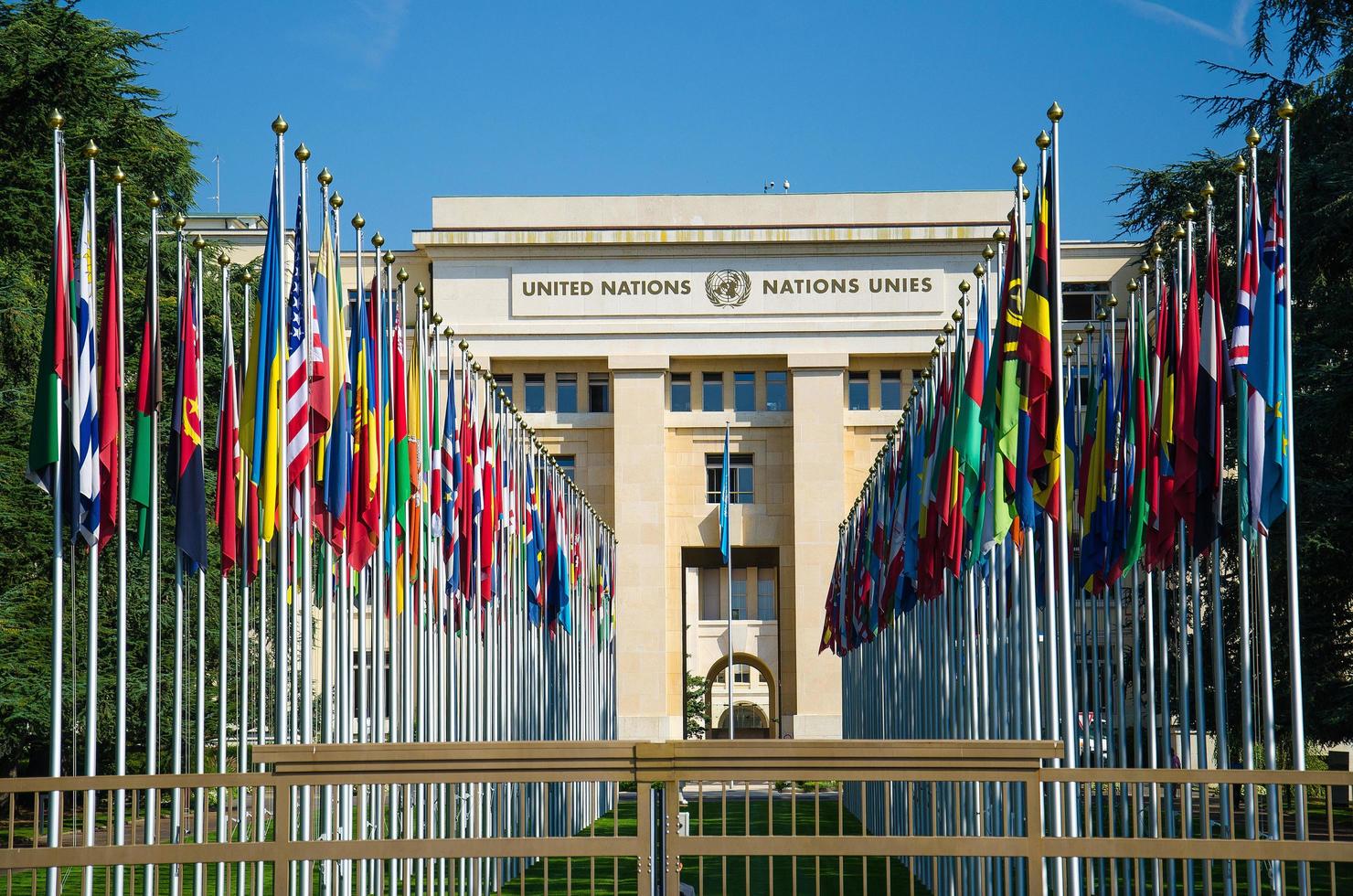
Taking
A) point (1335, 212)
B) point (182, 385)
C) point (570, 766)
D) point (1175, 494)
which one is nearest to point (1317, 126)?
point (1335, 212)

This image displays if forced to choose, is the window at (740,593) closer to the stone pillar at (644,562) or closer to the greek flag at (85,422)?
the stone pillar at (644,562)

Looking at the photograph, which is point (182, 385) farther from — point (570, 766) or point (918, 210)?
Result: point (918, 210)

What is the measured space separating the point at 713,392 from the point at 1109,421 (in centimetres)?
4965

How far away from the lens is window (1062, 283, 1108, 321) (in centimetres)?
7081

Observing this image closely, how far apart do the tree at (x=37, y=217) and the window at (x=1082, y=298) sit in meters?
44.7

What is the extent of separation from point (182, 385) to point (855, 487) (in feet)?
173

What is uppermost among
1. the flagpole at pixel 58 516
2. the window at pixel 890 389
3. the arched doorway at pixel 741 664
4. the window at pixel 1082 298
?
the window at pixel 1082 298

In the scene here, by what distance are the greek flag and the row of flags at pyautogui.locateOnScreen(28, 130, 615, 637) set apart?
0.5 inches

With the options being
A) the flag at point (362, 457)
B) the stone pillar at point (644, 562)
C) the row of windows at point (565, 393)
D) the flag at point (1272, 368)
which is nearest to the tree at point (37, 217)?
the flag at point (362, 457)

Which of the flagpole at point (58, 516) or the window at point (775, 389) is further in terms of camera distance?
the window at point (775, 389)

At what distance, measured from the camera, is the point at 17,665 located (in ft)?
89.8

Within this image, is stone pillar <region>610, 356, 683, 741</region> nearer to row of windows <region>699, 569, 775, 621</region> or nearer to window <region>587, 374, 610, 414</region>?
window <region>587, 374, 610, 414</region>

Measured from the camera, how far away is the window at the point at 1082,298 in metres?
70.8

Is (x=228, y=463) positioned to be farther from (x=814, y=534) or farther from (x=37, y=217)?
(x=814, y=534)
